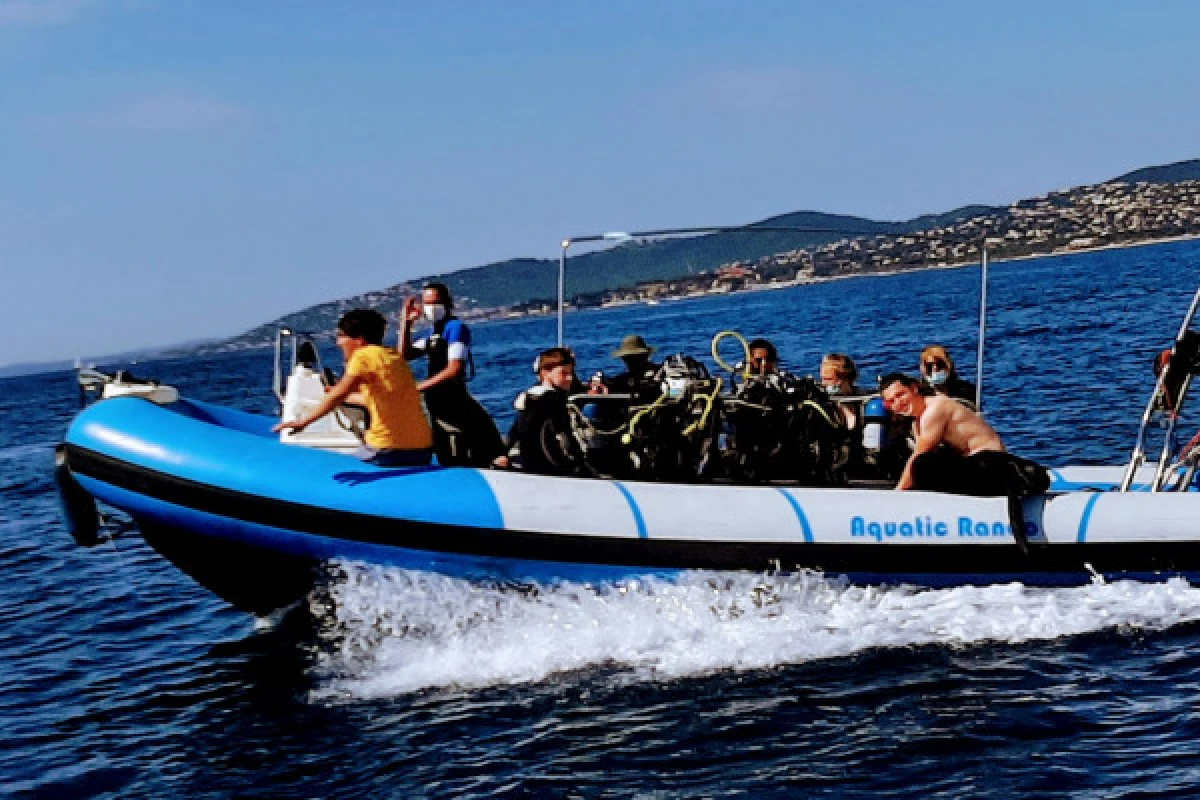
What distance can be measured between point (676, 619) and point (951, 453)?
209 cm

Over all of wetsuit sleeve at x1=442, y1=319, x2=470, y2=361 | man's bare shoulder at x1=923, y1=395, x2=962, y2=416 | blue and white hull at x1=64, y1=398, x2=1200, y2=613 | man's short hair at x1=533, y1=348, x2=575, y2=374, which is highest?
wetsuit sleeve at x1=442, y1=319, x2=470, y2=361

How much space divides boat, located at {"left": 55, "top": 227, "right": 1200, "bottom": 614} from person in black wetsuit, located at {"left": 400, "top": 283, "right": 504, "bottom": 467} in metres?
0.70

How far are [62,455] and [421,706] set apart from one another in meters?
2.98

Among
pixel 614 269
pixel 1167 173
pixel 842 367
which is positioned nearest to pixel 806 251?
pixel 842 367

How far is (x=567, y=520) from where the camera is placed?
876 centimetres

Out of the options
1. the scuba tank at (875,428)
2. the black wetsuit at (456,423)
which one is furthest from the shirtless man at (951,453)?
the black wetsuit at (456,423)

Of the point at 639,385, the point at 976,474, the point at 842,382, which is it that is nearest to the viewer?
the point at 976,474

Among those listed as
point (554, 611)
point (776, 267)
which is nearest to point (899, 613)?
point (554, 611)

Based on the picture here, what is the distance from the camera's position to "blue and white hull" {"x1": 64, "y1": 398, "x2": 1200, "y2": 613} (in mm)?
8711

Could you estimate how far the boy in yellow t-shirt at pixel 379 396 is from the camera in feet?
28.1

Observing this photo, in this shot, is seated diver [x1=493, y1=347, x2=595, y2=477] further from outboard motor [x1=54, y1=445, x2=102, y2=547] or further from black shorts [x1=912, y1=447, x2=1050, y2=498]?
outboard motor [x1=54, y1=445, x2=102, y2=547]

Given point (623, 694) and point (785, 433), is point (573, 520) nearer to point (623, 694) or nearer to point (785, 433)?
point (623, 694)

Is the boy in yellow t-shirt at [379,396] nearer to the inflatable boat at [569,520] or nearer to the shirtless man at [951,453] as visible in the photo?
the inflatable boat at [569,520]

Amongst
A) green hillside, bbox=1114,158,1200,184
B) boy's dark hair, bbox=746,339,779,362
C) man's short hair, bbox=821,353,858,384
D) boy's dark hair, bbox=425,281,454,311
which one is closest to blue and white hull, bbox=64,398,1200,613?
boy's dark hair, bbox=425,281,454,311
